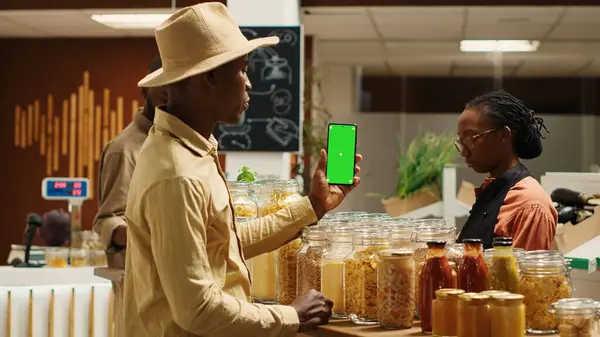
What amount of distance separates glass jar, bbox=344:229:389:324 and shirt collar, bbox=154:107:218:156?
0.53m

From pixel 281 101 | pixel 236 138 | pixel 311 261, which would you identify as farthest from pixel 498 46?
pixel 311 261

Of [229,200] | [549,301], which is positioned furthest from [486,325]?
[229,200]

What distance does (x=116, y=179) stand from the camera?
383 cm

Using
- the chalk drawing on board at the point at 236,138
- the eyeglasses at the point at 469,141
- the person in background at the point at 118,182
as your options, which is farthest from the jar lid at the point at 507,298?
the chalk drawing on board at the point at 236,138

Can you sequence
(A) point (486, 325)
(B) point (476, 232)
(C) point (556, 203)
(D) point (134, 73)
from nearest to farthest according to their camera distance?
1. (A) point (486, 325)
2. (B) point (476, 232)
3. (C) point (556, 203)
4. (D) point (134, 73)

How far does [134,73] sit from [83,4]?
1239 millimetres

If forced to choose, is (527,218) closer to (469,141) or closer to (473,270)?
(469,141)

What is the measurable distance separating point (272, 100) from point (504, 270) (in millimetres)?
3940

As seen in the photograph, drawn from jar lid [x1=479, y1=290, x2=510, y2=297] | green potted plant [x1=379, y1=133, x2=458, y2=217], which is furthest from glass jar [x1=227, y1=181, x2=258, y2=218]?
green potted plant [x1=379, y1=133, x2=458, y2=217]

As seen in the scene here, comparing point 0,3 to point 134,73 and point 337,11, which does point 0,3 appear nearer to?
point 134,73

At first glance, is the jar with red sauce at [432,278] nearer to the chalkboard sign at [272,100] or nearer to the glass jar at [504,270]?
the glass jar at [504,270]

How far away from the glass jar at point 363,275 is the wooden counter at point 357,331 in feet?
0.15

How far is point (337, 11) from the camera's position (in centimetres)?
750

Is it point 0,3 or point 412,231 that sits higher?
point 0,3
